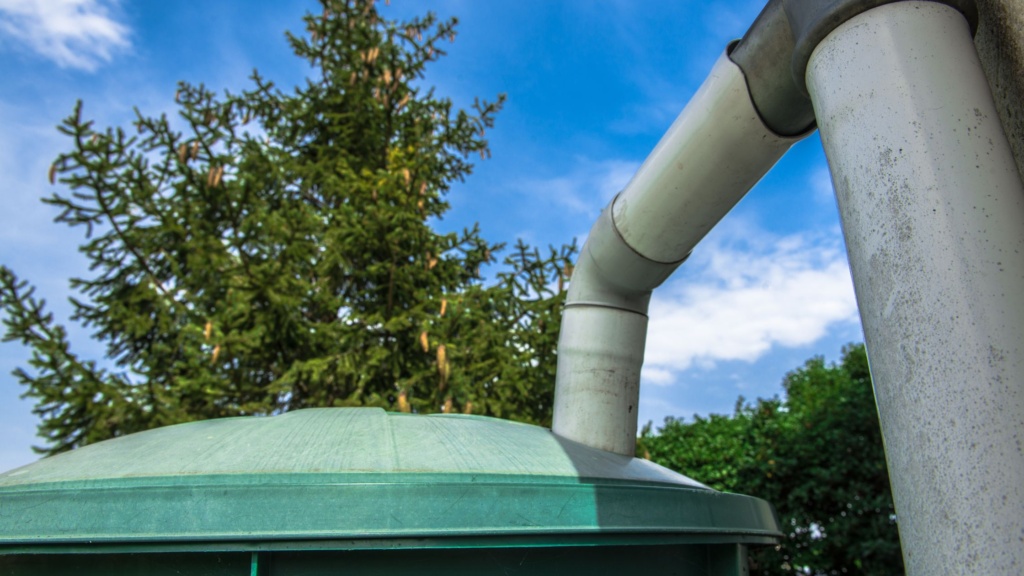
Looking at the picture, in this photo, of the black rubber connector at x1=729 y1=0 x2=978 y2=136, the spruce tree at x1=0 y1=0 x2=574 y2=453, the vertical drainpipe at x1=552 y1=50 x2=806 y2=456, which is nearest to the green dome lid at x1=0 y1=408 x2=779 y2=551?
the vertical drainpipe at x1=552 y1=50 x2=806 y2=456

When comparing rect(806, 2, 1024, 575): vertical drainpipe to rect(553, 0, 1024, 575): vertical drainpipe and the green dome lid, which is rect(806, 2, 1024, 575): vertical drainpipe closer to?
rect(553, 0, 1024, 575): vertical drainpipe

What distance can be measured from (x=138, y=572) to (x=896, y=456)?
1.68 m

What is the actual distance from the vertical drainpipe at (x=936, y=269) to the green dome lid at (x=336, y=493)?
0.71 m

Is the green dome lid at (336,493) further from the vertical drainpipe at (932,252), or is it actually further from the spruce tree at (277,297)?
the spruce tree at (277,297)

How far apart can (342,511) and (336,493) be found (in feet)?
Answer: 0.13

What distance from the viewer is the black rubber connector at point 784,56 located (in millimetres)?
1721

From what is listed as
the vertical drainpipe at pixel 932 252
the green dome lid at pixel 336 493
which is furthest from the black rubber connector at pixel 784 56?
the green dome lid at pixel 336 493

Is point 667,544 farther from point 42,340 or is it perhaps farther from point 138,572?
point 42,340

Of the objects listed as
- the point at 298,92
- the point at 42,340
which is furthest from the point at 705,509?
the point at 298,92

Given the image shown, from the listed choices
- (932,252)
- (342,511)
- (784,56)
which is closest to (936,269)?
(932,252)

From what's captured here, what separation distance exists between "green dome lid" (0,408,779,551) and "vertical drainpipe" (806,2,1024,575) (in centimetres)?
71

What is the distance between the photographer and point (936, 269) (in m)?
1.36

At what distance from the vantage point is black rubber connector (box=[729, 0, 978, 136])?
5.65ft

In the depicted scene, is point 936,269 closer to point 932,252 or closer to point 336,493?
point 932,252
